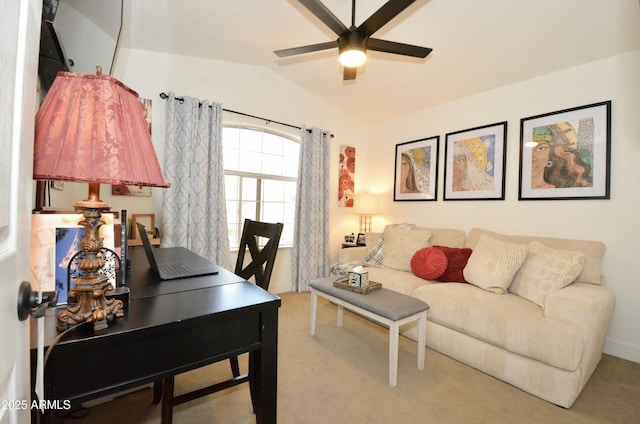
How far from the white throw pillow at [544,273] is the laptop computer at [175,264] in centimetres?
218

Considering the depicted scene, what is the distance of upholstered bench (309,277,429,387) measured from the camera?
69.4 inches

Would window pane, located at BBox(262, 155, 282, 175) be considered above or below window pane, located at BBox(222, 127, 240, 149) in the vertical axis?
below

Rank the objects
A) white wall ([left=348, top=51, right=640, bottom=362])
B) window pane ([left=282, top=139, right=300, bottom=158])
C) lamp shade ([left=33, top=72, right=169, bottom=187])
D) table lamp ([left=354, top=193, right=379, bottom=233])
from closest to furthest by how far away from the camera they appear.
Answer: lamp shade ([left=33, top=72, right=169, bottom=187]) → white wall ([left=348, top=51, right=640, bottom=362]) → window pane ([left=282, top=139, right=300, bottom=158]) → table lamp ([left=354, top=193, right=379, bottom=233])

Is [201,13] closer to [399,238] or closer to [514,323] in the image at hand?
[399,238]

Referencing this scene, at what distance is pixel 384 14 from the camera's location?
1.65m

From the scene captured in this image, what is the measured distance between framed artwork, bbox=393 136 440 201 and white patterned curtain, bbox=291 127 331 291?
3.52 ft

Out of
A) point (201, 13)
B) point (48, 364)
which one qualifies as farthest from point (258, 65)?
point (48, 364)

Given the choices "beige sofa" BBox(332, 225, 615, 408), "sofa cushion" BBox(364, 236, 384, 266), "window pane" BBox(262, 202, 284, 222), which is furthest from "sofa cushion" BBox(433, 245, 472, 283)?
"window pane" BBox(262, 202, 284, 222)

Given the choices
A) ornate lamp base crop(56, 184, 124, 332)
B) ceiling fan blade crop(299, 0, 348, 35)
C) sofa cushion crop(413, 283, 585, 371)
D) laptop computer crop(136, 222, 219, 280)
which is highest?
ceiling fan blade crop(299, 0, 348, 35)

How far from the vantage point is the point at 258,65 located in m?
3.42

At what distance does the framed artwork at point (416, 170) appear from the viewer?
3525 millimetres

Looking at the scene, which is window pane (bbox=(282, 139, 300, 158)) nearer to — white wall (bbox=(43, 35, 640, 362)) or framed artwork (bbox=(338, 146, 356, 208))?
white wall (bbox=(43, 35, 640, 362))

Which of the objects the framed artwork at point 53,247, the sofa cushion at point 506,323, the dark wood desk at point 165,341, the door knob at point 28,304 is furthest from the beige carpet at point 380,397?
the door knob at point 28,304

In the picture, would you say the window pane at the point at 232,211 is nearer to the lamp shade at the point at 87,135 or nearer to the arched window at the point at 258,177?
the arched window at the point at 258,177
